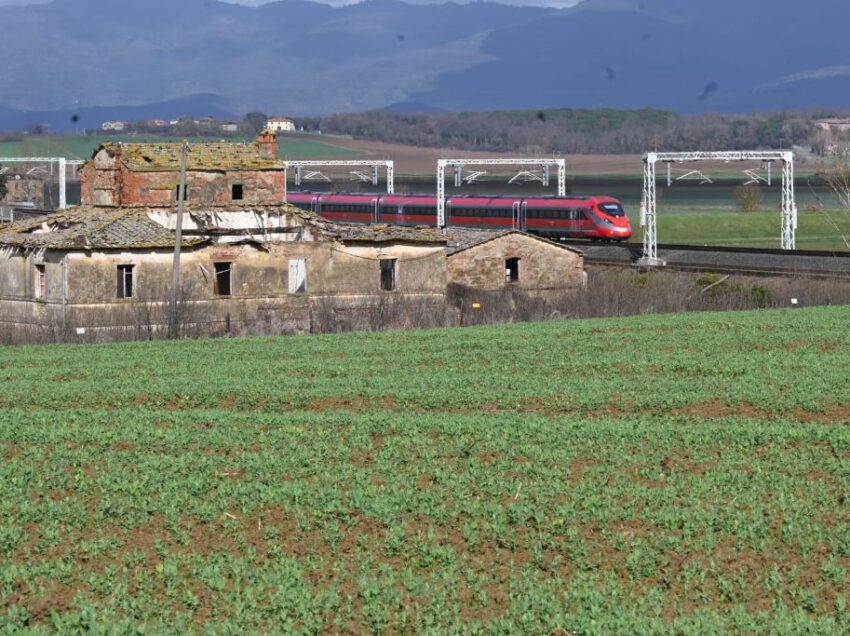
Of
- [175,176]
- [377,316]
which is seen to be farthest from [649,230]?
[377,316]

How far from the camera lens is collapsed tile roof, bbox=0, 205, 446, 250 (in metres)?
49.0

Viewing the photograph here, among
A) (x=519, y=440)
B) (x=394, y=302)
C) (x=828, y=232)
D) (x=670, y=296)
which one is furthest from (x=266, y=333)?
(x=828, y=232)

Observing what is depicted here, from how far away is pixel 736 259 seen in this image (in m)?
64.2

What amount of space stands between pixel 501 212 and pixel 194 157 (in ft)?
84.2

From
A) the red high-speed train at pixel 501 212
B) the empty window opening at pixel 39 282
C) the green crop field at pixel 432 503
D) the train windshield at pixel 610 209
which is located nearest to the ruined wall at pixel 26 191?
the red high-speed train at pixel 501 212

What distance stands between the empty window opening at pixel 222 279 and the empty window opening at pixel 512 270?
1114 centimetres

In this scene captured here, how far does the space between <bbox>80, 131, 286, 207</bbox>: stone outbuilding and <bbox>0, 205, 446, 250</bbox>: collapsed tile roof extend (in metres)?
1.08

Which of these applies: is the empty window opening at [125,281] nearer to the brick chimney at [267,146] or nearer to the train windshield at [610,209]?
the brick chimney at [267,146]

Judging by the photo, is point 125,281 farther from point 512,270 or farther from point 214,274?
point 512,270

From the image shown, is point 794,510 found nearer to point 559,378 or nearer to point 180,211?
point 559,378

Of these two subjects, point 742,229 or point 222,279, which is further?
point 742,229

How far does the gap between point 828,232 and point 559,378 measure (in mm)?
74258

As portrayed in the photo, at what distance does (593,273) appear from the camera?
2442 inches

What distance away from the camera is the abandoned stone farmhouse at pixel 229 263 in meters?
48.3
